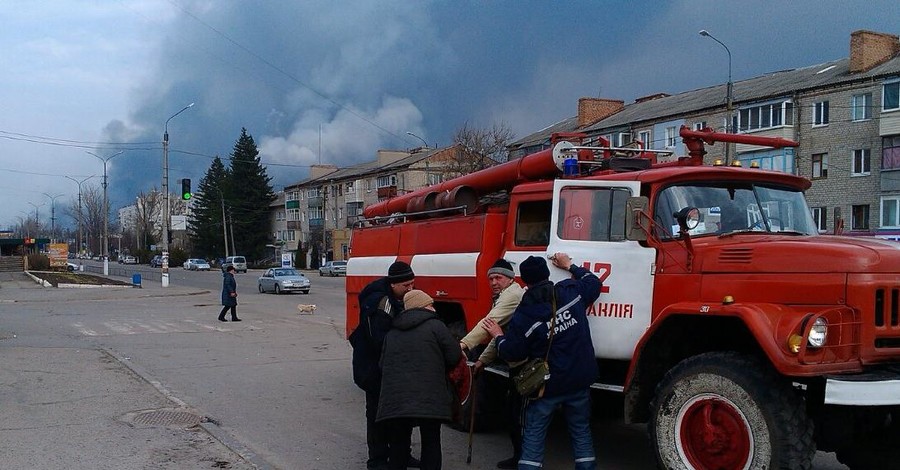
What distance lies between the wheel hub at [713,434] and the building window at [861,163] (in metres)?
37.7

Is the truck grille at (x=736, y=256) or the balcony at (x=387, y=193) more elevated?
the balcony at (x=387, y=193)

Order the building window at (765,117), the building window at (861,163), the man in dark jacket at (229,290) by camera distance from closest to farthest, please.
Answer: the man in dark jacket at (229,290), the building window at (861,163), the building window at (765,117)

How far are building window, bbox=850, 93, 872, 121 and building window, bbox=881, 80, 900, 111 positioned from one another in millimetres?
868

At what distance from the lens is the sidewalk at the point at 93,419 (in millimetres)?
7152

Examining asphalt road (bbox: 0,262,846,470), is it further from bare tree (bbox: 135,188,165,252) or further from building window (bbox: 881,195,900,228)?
bare tree (bbox: 135,188,165,252)

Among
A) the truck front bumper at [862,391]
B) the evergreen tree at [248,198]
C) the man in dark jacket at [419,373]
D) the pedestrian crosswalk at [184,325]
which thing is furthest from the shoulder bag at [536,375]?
the evergreen tree at [248,198]

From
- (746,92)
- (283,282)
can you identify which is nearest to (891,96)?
(746,92)

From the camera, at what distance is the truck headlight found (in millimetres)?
5062

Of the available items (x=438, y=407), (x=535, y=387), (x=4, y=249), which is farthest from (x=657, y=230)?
(x=4, y=249)

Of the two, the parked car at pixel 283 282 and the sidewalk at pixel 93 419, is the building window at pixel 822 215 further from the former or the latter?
the sidewalk at pixel 93 419

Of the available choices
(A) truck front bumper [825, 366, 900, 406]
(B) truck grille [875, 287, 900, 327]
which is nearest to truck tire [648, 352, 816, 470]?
(A) truck front bumper [825, 366, 900, 406]

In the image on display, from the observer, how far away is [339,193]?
89750 mm

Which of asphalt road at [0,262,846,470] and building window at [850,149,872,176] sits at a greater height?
building window at [850,149,872,176]

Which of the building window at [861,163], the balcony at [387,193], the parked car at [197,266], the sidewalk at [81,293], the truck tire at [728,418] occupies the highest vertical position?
the building window at [861,163]
